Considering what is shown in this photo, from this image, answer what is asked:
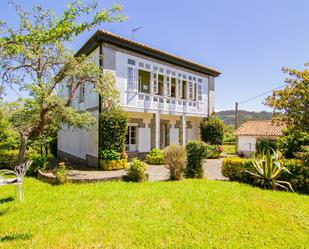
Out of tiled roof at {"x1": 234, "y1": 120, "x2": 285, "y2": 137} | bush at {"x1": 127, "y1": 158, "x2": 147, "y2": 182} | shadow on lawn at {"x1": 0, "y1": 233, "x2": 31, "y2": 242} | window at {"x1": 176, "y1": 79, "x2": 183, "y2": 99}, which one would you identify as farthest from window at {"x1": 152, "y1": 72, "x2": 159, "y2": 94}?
tiled roof at {"x1": 234, "y1": 120, "x2": 285, "y2": 137}

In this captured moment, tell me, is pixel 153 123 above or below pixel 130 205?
above

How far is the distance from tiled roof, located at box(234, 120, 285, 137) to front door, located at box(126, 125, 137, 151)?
13764mm

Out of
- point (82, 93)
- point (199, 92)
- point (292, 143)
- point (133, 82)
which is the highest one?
point (199, 92)

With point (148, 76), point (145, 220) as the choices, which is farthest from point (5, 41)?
point (148, 76)

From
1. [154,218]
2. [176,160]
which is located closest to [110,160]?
[176,160]

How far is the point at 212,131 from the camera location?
1962 centimetres

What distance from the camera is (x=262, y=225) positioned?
5387mm

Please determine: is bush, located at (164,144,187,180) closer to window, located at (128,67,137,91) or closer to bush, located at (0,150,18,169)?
window, located at (128,67,137,91)

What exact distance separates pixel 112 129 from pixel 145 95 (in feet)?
13.9

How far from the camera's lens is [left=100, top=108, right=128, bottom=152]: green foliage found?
1255 centimetres

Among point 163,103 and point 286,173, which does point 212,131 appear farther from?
point 286,173

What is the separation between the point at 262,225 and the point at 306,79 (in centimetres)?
820

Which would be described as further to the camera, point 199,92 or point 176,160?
point 199,92

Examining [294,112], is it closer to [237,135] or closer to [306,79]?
[306,79]
